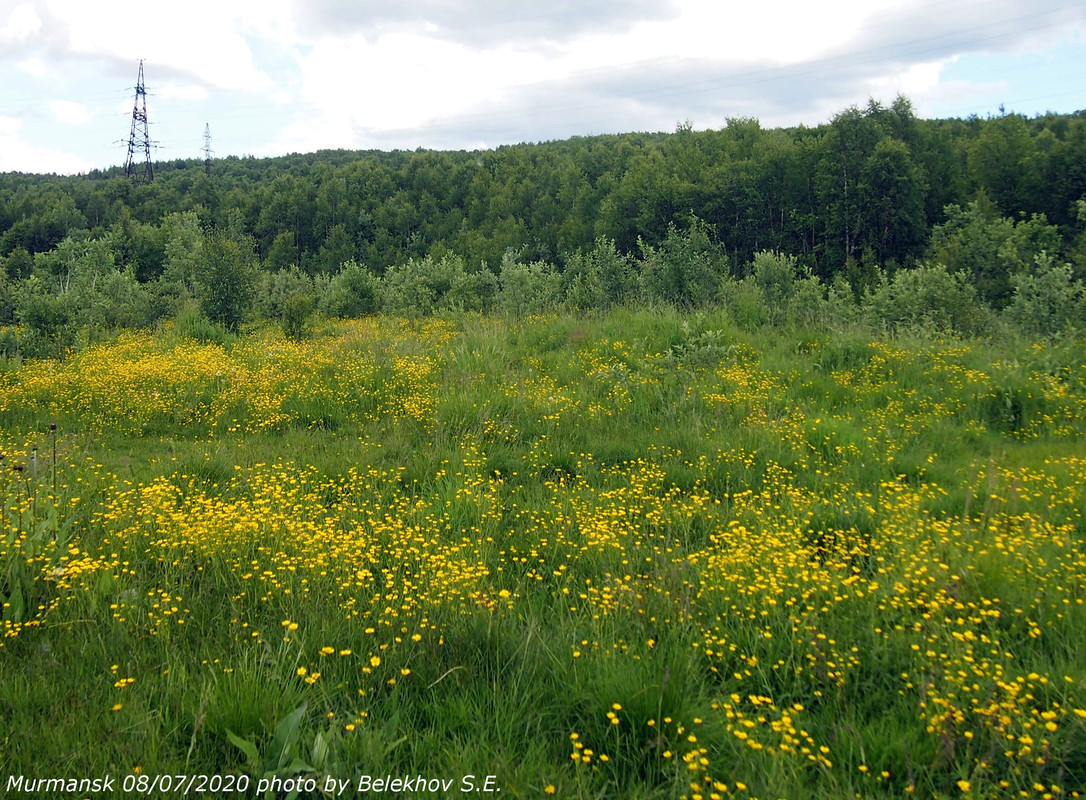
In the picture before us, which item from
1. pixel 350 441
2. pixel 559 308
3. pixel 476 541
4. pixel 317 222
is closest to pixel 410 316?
pixel 559 308

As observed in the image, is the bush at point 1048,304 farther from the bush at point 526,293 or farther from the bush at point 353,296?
the bush at point 353,296

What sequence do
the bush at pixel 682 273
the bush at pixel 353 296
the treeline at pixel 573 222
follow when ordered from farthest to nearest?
the bush at pixel 353 296
the treeline at pixel 573 222
the bush at pixel 682 273

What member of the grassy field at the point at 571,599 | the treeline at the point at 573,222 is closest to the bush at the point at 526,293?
the treeline at the point at 573,222

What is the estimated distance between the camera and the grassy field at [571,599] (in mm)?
2408

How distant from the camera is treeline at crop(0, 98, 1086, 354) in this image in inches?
650

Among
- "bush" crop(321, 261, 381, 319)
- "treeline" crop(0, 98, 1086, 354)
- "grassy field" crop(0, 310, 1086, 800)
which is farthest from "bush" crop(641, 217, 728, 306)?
"bush" crop(321, 261, 381, 319)

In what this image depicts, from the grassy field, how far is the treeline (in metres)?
6.25

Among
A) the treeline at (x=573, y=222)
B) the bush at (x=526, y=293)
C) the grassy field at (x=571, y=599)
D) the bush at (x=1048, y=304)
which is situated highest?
the treeline at (x=573, y=222)

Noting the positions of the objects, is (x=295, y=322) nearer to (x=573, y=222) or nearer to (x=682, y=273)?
(x=682, y=273)

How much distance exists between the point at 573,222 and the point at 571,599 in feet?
247

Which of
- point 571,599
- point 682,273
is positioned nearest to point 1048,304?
point 682,273

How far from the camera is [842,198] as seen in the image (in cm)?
5697

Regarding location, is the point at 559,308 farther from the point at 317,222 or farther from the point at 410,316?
the point at 317,222

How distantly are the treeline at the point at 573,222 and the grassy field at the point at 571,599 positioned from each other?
6.25 meters
